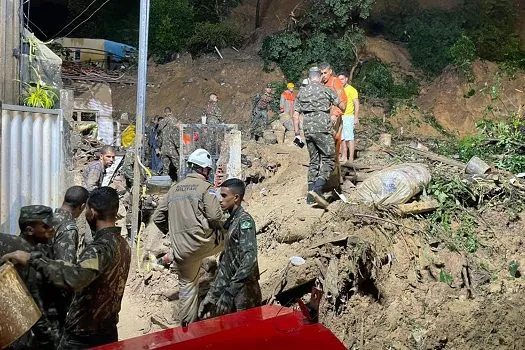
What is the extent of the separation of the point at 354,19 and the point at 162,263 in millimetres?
15225

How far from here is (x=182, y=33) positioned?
24.3 meters

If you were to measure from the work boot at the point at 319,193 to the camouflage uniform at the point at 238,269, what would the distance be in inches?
131

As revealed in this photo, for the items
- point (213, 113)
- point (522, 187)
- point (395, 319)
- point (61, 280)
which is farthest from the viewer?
point (213, 113)

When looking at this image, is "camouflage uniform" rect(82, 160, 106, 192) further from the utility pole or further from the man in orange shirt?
the man in orange shirt

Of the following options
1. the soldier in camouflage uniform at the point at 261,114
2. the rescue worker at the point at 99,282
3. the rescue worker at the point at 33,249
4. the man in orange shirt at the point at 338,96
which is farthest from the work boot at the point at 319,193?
the soldier in camouflage uniform at the point at 261,114

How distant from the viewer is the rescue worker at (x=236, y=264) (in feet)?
16.1

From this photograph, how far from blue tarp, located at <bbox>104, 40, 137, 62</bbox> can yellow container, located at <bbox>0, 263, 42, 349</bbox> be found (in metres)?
21.9

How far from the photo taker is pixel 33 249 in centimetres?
381

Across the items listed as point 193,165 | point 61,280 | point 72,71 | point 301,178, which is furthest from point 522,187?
point 72,71

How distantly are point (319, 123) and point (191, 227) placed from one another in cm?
275

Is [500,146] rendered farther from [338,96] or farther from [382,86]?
[382,86]

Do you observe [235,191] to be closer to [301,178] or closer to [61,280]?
[61,280]

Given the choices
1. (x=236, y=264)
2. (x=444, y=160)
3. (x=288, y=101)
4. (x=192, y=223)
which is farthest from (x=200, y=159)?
(x=288, y=101)

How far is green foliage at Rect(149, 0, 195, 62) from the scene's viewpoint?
24.0 meters
